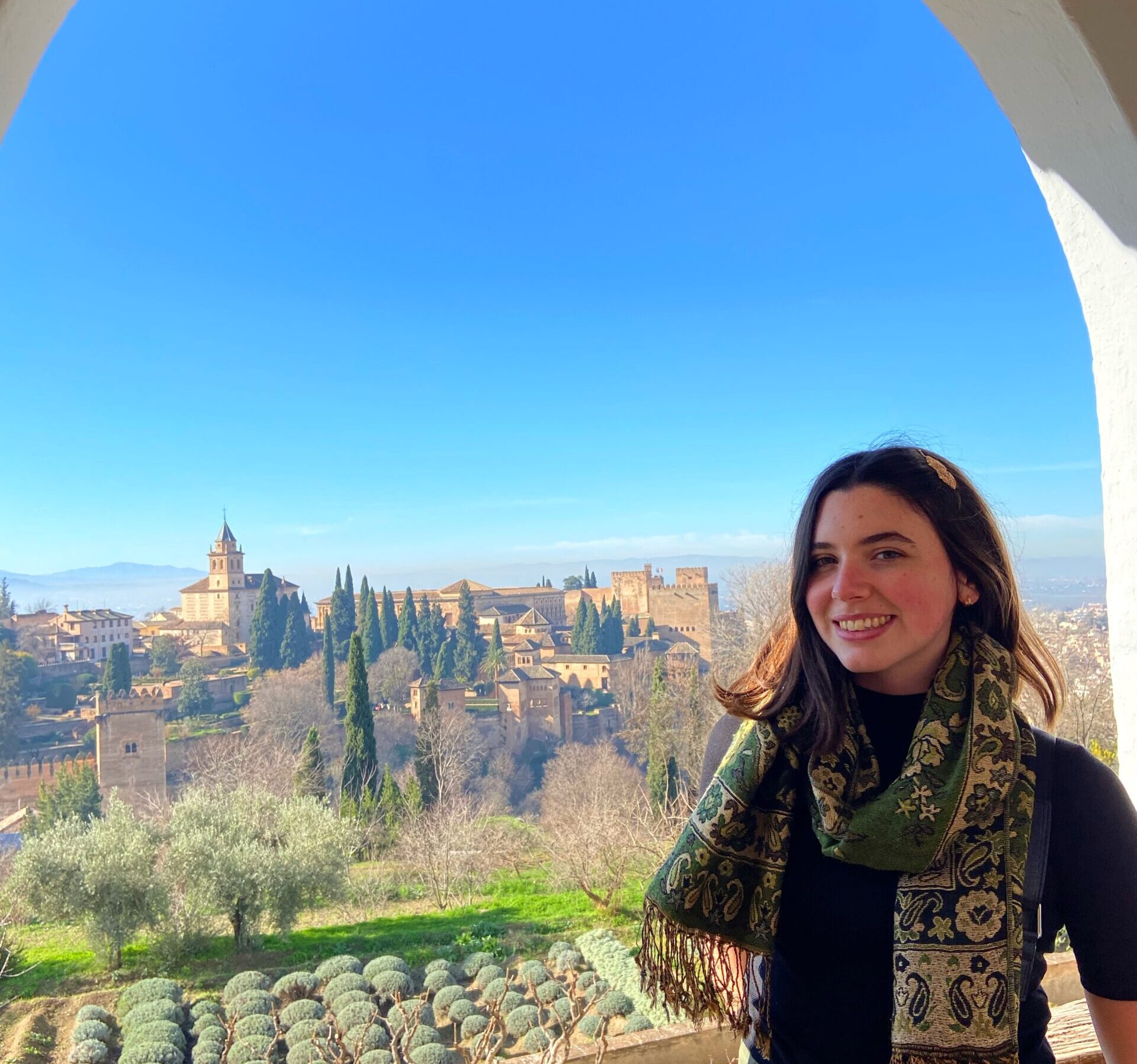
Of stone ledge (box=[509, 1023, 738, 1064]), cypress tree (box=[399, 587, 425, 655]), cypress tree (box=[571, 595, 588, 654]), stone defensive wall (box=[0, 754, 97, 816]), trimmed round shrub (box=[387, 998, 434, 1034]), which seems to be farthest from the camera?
cypress tree (box=[571, 595, 588, 654])

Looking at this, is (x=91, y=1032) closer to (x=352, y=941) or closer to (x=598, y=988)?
(x=352, y=941)

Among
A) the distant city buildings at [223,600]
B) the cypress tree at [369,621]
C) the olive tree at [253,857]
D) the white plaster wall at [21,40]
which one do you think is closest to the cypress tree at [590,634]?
the cypress tree at [369,621]

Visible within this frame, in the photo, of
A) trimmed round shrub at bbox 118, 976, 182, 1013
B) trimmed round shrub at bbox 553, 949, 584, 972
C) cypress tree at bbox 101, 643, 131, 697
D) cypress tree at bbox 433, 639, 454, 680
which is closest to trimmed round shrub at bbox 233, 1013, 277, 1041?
trimmed round shrub at bbox 118, 976, 182, 1013

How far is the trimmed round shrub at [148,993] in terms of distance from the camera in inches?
131

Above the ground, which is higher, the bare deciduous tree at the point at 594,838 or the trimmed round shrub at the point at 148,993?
the trimmed round shrub at the point at 148,993

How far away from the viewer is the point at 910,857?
0.72 m

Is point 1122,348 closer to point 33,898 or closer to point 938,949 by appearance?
point 938,949

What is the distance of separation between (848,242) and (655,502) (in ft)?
46.1

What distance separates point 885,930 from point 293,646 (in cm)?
1907

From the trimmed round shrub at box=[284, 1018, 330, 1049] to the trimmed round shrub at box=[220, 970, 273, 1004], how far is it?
0.56 m

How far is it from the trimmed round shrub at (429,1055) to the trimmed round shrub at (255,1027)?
0.67 m

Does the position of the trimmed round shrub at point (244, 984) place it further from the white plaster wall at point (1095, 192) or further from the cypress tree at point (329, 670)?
the cypress tree at point (329, 670)

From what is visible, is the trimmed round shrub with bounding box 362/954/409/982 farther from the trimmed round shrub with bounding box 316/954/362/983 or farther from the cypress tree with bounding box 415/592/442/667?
the cypress tree with bounding box 415/592/442/667

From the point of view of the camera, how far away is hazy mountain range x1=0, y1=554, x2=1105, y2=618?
1.55 meters
